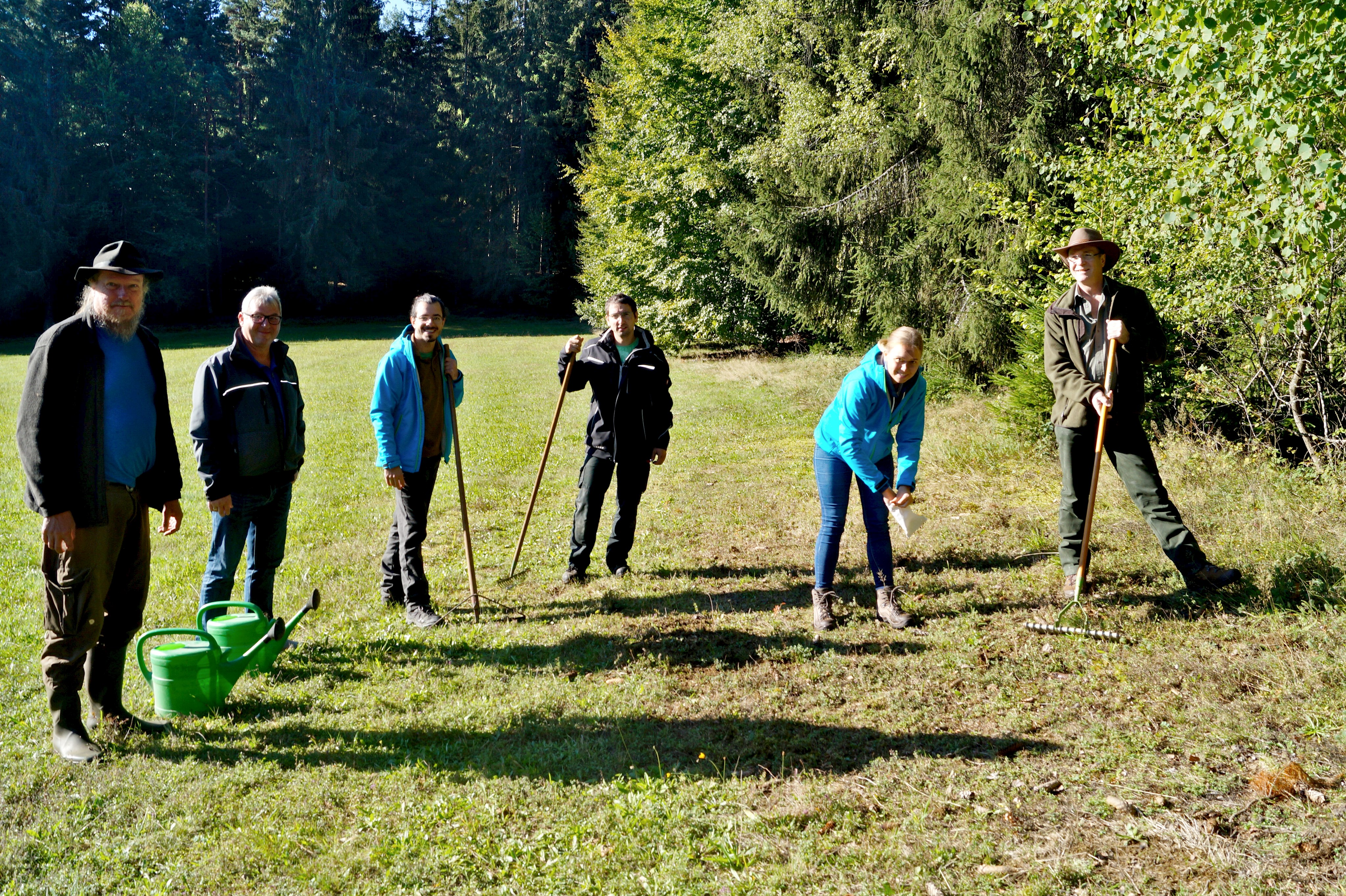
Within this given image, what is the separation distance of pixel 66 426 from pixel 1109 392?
5630 millimetres

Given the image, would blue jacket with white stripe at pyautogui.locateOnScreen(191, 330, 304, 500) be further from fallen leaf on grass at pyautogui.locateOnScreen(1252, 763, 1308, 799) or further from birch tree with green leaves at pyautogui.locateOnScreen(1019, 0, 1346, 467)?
birch tree with green leaves at pyautogui.locateOnScreen(1019, 0, 1346, 467)

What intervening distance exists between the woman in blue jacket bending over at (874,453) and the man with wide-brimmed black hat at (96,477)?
3742 mm

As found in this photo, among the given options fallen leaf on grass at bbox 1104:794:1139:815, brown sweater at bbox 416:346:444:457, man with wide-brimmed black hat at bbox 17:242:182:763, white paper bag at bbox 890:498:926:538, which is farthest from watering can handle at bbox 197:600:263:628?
fallen leaf on grass at bbox 1104:794:1139:815

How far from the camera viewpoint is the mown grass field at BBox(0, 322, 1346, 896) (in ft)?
11.6

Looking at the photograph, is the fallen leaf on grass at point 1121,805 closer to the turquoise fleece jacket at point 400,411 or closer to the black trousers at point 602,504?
the black trousers at point 602,504

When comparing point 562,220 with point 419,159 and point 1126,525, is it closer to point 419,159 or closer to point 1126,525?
point 419,159

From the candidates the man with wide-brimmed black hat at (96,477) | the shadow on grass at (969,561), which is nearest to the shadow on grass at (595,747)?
the man with wide-brimmed black hat at (96,477)

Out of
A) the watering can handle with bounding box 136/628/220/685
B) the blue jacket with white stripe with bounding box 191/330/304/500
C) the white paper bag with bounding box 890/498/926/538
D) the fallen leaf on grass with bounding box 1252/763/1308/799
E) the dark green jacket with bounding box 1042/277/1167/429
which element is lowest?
the fallen leaf on grass with bounding box 1252/763/1308/799

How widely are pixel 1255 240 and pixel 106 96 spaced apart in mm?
50433

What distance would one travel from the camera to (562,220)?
180 feet

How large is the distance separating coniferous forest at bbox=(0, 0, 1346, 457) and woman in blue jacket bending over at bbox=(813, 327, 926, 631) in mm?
2345

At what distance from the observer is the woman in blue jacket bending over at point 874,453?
5699 millimetres

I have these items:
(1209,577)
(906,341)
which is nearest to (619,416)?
(906,341)

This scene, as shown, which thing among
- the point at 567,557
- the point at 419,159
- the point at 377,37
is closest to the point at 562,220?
the point at 419,159
